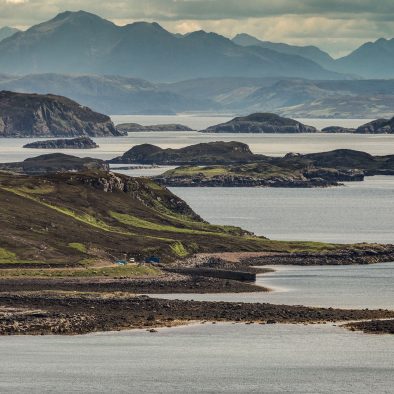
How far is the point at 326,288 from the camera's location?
142 m

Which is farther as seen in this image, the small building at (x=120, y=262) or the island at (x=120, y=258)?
the small building at (x=120, y=262)

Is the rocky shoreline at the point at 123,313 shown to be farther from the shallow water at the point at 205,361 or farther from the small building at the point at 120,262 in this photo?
the small building at the point at 120,262

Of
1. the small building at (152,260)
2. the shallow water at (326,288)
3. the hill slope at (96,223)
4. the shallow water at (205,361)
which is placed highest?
the hill slope at (96,223)

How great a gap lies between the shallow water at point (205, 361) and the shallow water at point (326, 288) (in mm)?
17361

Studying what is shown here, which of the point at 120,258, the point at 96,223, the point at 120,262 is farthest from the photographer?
the point at 96,223

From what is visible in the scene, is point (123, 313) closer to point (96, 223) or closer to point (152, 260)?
point (152, 260)

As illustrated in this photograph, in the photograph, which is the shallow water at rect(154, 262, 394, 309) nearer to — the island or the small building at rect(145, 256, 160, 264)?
the island

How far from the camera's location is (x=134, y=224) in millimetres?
174625

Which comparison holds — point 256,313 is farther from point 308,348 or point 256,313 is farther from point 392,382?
point 392,382

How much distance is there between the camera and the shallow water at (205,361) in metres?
89.7

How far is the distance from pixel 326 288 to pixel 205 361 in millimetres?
44763

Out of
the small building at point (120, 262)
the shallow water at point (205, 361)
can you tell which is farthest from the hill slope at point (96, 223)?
the shallow water at point (205, 361)

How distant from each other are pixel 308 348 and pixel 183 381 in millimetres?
15322

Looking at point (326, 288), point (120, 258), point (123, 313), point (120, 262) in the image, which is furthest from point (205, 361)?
point (120, 258)
